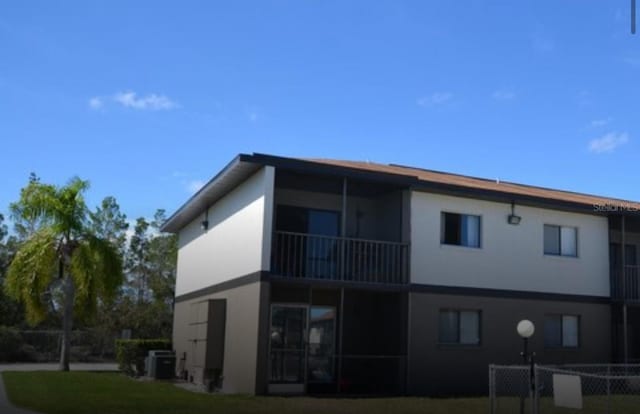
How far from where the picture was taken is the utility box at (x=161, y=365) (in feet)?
77.0

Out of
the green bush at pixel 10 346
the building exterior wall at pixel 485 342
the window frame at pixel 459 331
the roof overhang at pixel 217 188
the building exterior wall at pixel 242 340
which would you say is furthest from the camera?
the green bush at pixel 10 346

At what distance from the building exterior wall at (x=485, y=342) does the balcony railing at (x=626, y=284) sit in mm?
622

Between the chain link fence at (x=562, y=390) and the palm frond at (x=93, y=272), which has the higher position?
the palm frond at (x=93, y=272)

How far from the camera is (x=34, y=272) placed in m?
25.7

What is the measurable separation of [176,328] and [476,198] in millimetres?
13187

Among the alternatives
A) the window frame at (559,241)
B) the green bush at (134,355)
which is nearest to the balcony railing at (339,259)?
the window frame at (559,241)

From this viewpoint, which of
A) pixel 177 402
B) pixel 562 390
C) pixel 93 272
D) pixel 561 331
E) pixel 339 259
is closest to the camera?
pixel 562 390

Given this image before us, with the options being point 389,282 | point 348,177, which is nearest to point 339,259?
point 389,282

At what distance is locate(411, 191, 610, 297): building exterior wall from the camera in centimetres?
1978

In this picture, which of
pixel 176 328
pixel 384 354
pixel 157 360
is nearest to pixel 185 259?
pixel 176 328

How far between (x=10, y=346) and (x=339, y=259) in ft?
67.8

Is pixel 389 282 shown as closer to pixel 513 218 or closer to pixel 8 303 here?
pixel 513 218

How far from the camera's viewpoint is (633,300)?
22.0 metres

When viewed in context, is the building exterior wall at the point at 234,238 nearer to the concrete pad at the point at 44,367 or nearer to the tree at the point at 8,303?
the concrete pad at the point at 44,367
